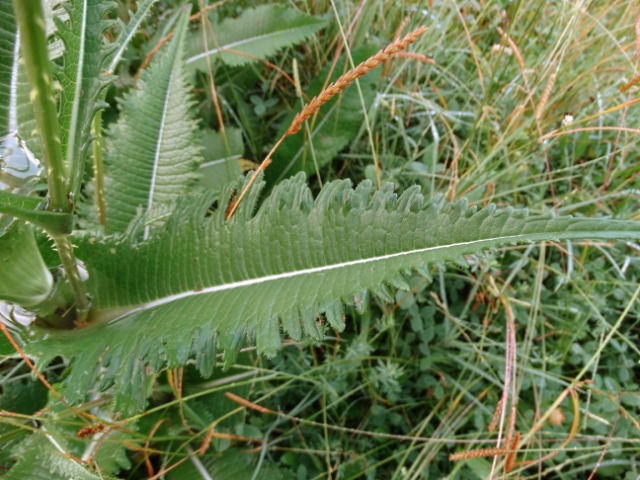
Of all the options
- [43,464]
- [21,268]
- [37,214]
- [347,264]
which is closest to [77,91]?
[37,214]

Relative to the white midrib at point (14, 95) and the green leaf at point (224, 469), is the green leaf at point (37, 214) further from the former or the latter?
the green leaf at point (224, 469)

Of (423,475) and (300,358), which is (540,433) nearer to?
(423,475)

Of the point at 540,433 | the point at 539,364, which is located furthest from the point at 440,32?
the point at 540,433

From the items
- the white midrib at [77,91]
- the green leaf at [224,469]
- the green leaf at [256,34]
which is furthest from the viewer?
the green leaf at [256,34]

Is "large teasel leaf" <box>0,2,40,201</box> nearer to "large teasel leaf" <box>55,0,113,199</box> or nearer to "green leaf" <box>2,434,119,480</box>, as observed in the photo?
"large teasel leaf" <box>55,0,113,199</box>

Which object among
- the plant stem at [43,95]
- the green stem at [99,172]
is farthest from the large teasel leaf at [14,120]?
the plant stem at [43,95]

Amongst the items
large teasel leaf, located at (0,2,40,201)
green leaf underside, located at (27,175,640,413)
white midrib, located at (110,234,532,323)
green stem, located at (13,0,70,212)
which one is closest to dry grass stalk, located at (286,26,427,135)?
→ green leaf underside, located at (27,175,640,413)
